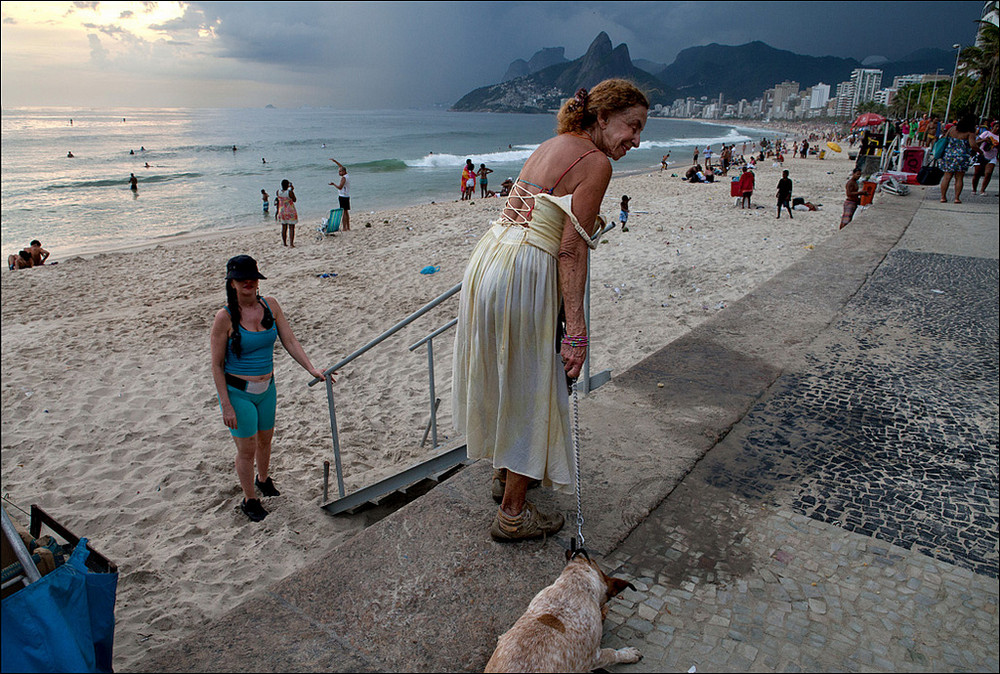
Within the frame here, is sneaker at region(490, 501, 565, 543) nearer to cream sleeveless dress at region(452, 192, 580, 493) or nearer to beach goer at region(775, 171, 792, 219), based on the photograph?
cream sleeveless dress at region(452, 192, 580, 493)

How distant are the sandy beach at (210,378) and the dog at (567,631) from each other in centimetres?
219

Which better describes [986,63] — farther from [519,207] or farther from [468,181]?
[519,207]

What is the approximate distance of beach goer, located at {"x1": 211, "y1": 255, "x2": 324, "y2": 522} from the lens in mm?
3439

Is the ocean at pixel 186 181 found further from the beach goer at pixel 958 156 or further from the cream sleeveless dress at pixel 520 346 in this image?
the beach goer at pixel 958 156

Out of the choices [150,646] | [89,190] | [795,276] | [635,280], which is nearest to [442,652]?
[150,646]

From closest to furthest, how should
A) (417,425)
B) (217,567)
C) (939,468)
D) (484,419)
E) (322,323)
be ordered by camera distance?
(484,419) → (939,468) → (217,567) → (417,425) → (322,323)

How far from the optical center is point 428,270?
1082cm

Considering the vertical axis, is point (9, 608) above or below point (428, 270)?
above

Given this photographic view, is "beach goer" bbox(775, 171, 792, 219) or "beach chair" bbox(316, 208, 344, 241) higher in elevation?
"beach goer" bbox(775, 171, 792, 219)

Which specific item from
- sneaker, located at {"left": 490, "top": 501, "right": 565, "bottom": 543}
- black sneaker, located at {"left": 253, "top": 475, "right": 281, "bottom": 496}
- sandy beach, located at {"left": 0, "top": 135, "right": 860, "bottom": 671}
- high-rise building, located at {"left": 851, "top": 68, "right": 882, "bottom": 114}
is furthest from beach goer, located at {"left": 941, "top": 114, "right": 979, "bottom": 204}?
high-rise building, located at {"left": 851, "top": 68, "right": 882, "bottom": 114}

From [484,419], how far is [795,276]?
192 inches

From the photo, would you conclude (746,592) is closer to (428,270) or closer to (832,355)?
(832,355)

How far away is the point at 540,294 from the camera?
6.85 feet

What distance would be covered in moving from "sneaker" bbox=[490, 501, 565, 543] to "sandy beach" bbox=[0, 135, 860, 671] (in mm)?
1929
